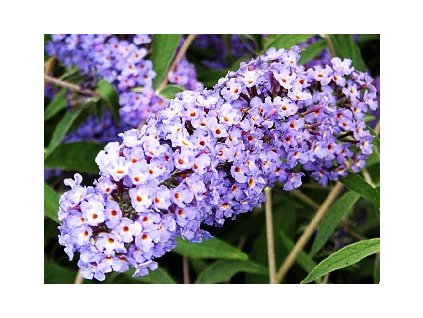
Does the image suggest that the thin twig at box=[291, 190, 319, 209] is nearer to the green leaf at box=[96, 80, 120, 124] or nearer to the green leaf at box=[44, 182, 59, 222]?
the green leaf at box=[96, 80, 120, 124]

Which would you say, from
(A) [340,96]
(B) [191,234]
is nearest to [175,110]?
(B) [191,234]

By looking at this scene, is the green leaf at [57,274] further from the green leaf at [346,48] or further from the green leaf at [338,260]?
the green leaf at [346,48]

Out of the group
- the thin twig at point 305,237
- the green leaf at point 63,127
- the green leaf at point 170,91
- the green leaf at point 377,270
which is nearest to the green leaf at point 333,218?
the thin twig at point 305,237

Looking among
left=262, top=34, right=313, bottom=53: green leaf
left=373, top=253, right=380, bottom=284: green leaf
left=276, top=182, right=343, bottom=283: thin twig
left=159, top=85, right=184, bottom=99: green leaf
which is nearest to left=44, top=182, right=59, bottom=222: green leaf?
left=159, top=85, right=184, bottom=99: green leaf

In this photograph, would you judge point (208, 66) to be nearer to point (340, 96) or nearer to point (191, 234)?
point (340, 96)

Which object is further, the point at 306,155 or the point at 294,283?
the point at 294,283

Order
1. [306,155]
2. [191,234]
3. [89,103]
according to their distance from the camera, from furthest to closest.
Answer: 1. [89,103]
2. [306,155]
3. [191,234]
